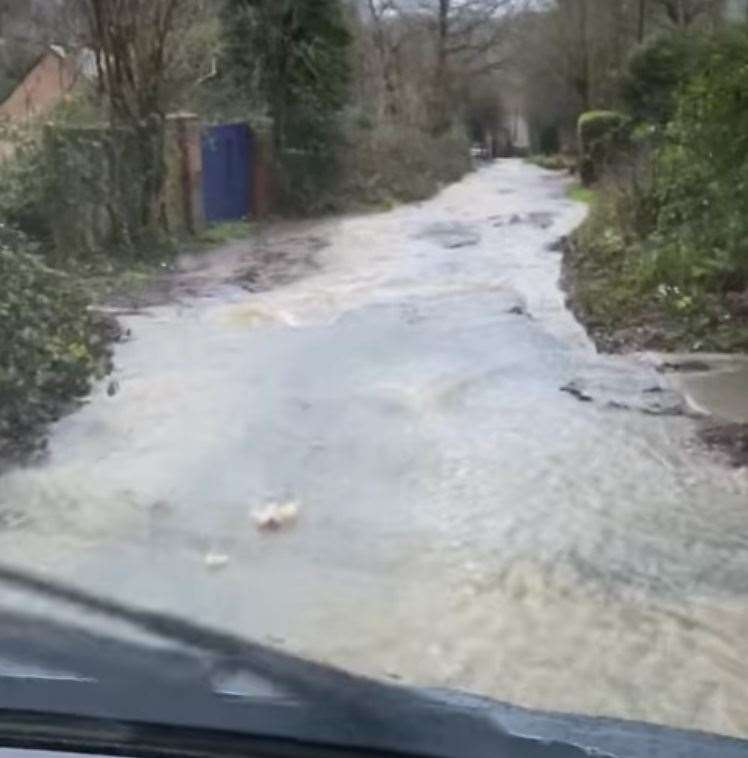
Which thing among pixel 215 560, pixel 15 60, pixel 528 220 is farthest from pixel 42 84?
pixel 215 560

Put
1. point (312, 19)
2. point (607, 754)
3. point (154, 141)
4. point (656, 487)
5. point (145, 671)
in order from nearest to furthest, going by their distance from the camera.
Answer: point (607, 754)
point (145, 671)
point (656, 487)
point (154, 141)
point (312, 19)

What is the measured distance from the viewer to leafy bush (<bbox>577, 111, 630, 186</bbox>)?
86.6 feet

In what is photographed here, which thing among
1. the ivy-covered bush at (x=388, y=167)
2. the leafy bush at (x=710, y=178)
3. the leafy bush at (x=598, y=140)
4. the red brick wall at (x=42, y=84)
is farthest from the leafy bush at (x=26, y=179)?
the leafy bush at (x=598, y=140)

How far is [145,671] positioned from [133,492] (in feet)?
19.0

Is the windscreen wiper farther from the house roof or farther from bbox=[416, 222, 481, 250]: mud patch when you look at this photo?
the house roof

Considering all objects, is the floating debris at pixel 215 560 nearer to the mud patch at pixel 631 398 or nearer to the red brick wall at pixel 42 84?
the mud patch at pixel 631 398

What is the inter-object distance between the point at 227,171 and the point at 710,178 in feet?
40.9

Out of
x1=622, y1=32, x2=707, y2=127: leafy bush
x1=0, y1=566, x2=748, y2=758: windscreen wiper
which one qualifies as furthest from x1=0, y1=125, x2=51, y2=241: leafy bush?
x1=0, y1=566, x2=748, y2=758: windscreen wiper

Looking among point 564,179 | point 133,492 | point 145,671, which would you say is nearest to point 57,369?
point 133,492

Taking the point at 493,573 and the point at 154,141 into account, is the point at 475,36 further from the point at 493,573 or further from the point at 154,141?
the point at 493,573

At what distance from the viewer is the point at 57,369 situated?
9500mm

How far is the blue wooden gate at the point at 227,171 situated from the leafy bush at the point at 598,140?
620cm

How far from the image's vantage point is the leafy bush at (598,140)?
26406 mm

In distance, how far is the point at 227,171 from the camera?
2291 cm
